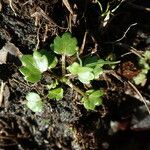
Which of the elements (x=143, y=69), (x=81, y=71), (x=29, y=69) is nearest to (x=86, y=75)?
(x=81, y=71)

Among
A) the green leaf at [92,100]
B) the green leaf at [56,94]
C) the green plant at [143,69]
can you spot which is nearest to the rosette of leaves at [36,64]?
the green leaf at [56,94]

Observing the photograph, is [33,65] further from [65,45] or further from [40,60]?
[65,45]

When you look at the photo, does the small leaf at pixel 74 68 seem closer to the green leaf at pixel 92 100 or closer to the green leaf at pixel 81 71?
the green leaf at pixel 81 71

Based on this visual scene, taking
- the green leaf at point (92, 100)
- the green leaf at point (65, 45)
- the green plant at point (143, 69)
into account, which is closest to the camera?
the green leaf at point (65, 45)

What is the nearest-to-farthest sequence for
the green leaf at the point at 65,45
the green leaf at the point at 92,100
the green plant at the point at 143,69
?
the green leaf at the point at 65,45 → the green leaf at the point at 92,100 → the green plant at the point at 143,69

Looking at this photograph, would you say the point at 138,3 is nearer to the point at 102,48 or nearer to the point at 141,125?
the point at 102,48

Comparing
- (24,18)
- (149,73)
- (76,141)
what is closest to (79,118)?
(76,141)
